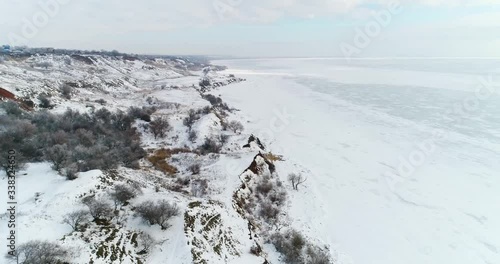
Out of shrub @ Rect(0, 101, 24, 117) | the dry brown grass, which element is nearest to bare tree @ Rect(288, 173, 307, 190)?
the dry brown grass

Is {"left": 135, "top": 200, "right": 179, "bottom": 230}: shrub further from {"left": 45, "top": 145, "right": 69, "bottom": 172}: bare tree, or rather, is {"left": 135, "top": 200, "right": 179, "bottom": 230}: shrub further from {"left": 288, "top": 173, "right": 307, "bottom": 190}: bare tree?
{"left": 288, "top": 173, "right": 307, "bottom": 190}: bare tree

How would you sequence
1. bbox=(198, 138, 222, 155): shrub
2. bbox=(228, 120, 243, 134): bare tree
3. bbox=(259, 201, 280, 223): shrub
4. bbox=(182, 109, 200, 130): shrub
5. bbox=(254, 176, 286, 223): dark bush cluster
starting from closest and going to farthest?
bbox=(259, 201, 280, 223): shrub < bbox=(254, 176, 286, 223): dark bush cluster < bbox=(198, 138, 222, 155): shrub < bbox=(182, 109, 200, 130): shrub < bbox=(228, 120, 243, 134): bare tree

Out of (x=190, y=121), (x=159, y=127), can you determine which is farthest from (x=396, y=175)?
(x=159, y=127)

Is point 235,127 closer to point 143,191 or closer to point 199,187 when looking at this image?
point 199,187

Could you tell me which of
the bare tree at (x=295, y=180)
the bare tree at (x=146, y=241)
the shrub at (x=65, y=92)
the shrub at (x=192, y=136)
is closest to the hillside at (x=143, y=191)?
the bare tree at (x=146, y=241)

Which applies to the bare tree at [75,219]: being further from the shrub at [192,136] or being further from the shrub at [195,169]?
the shrub at [192,136]

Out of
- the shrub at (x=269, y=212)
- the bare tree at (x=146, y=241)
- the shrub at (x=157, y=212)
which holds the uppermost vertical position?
the shrub at (x=157, y=212)
